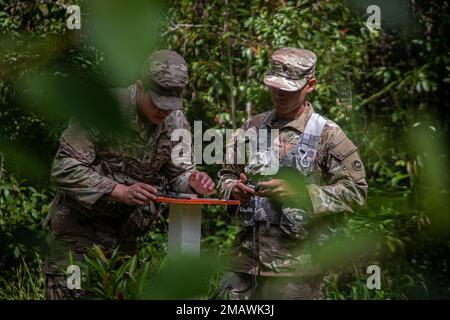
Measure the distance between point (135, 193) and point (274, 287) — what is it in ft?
2.32

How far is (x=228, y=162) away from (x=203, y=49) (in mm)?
2746

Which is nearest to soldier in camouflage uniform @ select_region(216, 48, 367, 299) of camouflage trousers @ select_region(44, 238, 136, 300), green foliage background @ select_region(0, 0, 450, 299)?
green foliage background @ select_region(0, 0, 450, 299)

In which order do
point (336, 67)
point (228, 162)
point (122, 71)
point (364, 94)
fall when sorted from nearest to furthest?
1. point (122, 71)
2. point (228, 162)
3. point (336, 67)
4. point (364, 94)

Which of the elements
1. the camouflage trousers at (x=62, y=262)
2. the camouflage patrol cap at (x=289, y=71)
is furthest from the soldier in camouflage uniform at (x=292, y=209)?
the camouflage trousers at (x=62, y=262)

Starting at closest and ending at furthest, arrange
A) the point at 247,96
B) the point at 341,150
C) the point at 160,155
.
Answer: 1. the point at 341,150
2. the point at 160,155
3. the point at 247,96

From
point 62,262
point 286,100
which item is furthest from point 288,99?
point 62,262

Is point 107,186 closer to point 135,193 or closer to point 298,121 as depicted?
point 135,193

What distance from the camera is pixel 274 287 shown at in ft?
10.5

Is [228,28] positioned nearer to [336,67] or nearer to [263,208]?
[336,67]

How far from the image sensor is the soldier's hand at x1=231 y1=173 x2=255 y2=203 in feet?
10.1

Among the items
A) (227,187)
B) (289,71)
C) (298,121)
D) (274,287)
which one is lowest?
(274,287)

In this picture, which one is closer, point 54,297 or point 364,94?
point 54,297
